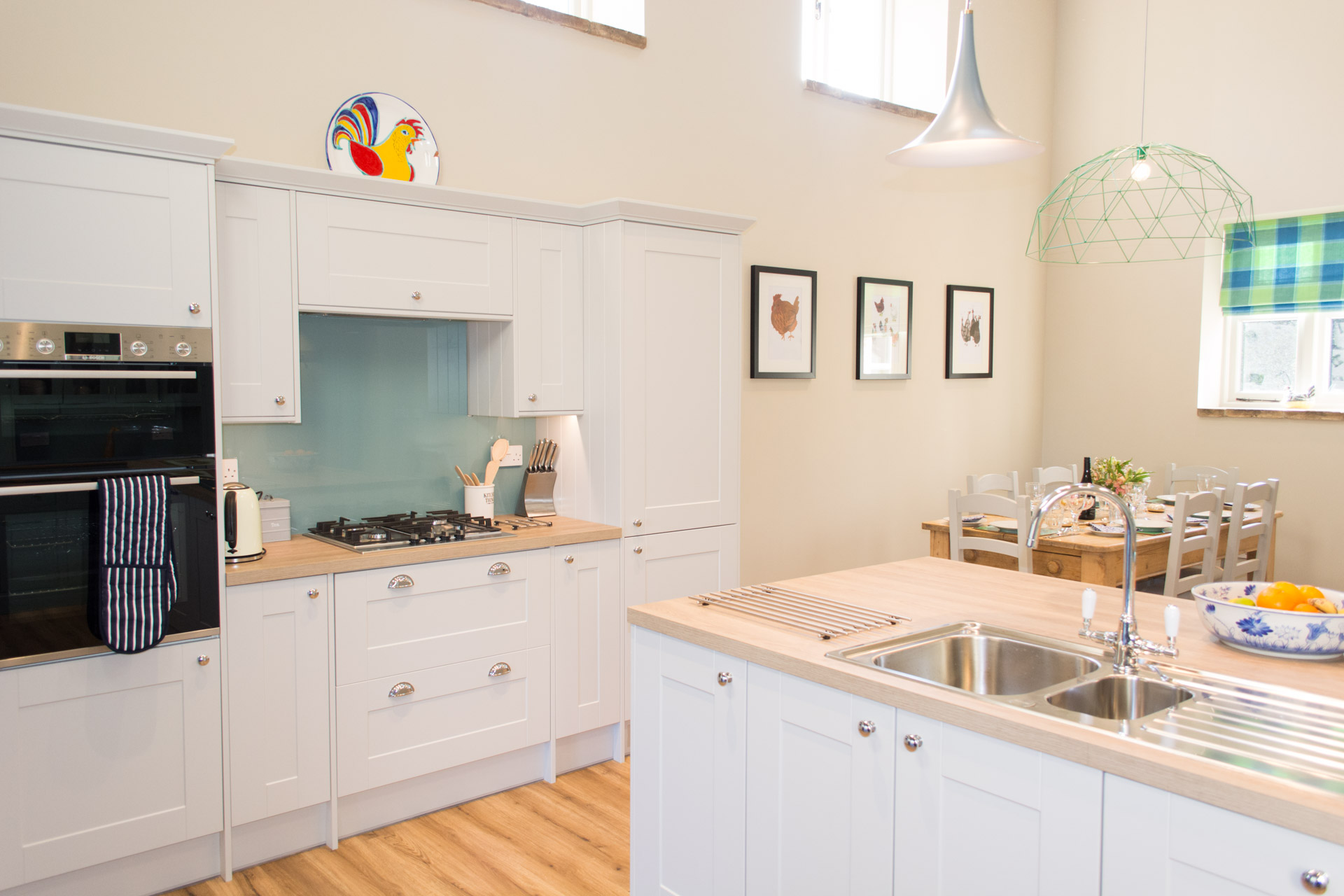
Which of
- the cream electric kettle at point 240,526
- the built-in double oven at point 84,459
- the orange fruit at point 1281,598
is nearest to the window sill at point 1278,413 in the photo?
the orange fruit at point 1281,598

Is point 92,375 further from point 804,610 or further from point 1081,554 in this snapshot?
point 1081,554

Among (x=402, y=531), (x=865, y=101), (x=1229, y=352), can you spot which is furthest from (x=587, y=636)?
(x=1229, y=352)

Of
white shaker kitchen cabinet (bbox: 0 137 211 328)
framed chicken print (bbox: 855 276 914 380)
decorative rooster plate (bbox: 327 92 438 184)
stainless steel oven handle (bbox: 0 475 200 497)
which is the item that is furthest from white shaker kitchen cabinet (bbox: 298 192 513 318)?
framed chicken print (bbox: 855 276 914 380)

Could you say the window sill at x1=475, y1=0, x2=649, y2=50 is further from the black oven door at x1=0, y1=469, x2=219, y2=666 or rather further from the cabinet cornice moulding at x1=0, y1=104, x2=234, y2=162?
the black oven door at x1=0, y1=469, x2=219, y2=666

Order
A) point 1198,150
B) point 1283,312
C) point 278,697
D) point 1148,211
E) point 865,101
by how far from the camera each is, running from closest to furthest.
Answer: point 278,697, point 865,101, point 1283,312, point 1198,150, point 1148,211

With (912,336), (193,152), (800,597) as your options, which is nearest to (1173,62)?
(912,336)

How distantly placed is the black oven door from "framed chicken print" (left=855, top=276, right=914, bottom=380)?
11.5ft

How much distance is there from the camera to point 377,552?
2.96m

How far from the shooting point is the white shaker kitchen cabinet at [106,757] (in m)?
2.35

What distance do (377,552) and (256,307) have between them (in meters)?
0.84

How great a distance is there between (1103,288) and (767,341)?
261 cm

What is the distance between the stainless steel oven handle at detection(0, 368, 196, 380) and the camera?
2305 mm

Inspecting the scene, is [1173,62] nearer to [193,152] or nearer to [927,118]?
[927,118]

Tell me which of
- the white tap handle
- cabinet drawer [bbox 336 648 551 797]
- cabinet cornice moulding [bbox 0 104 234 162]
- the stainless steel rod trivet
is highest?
cabinet cornice moulding [bbox 0 104 234 162]
